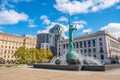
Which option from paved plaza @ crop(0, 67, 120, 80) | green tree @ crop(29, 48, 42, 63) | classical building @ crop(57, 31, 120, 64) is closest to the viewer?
paved plaza @ crop(0, 67, 120, 80)

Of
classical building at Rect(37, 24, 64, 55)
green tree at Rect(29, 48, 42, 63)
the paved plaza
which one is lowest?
the paved plaza

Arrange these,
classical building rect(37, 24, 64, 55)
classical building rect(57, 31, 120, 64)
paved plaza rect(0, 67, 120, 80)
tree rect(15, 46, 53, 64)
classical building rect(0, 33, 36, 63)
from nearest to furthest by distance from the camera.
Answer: paved plaza rect(0, 67, 120, 80) → tree rect(15, 46, 53, 64) → classical building rect(57, 31, 120, 64) → classical building rect(0, 33, 36, 63) → classical building rect(37, 24, 64, 55)

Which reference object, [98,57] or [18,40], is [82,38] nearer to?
[98,57]

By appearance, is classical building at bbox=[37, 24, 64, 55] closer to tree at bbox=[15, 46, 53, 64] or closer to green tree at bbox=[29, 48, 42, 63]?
tree at bbox=[15, 46, 53, 64]

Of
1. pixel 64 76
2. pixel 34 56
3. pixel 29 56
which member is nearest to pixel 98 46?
pixel 34 56

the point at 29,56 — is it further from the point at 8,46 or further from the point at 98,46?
the point at 98,46

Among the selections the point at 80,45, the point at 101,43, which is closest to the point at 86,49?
the point at 80,45

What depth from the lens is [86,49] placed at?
89.7 m

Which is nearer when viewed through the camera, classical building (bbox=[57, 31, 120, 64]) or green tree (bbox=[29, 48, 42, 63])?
green tree (bbox=[29, 48, 42, 63])

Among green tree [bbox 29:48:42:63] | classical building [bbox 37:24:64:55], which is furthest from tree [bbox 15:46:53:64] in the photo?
classical building [bbox 37:24:64:55]

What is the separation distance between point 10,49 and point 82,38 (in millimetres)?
48788

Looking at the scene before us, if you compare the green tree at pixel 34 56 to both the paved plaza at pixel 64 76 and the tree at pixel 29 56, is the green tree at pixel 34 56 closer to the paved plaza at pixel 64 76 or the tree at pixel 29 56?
the tree at pixel 29 56

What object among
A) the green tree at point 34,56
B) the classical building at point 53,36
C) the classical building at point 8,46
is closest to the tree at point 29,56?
the green tree at point 34,56

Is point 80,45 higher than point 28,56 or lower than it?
higher
